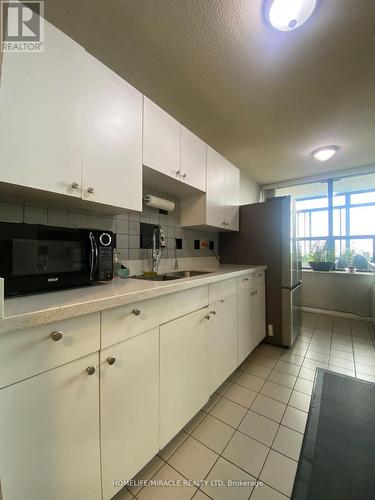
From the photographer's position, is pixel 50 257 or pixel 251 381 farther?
pixel 251 381

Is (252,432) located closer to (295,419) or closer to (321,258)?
(295,419)

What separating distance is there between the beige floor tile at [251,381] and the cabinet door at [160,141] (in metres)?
1.75

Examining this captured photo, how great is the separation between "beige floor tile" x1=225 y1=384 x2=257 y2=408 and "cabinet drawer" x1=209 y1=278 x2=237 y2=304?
74cm

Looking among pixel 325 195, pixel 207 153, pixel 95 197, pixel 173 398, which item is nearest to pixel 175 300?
pixel 173 398

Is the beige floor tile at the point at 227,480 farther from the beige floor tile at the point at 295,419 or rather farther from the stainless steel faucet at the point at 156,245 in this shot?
the stainless steel faucet at the point at 156,245

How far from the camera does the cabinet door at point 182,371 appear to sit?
3.38ft

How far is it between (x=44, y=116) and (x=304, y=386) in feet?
7.84

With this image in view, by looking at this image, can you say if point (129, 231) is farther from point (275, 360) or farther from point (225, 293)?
point (275, 360)

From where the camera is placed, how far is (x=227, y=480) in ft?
3.21

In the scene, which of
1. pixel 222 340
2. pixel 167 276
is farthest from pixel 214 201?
pixel 222 340

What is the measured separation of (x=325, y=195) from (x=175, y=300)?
3842 millimetres

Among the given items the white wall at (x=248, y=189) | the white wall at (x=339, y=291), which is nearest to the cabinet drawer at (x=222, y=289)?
the white wall at (x=248, y=189)

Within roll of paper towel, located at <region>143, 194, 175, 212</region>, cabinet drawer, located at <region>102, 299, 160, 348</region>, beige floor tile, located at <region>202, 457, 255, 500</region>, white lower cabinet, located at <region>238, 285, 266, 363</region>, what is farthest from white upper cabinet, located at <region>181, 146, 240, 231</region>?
beige floor tile, located at <region>202, 457, 255, 500</region>

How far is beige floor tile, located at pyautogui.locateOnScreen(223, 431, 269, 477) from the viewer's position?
3.41 feet
